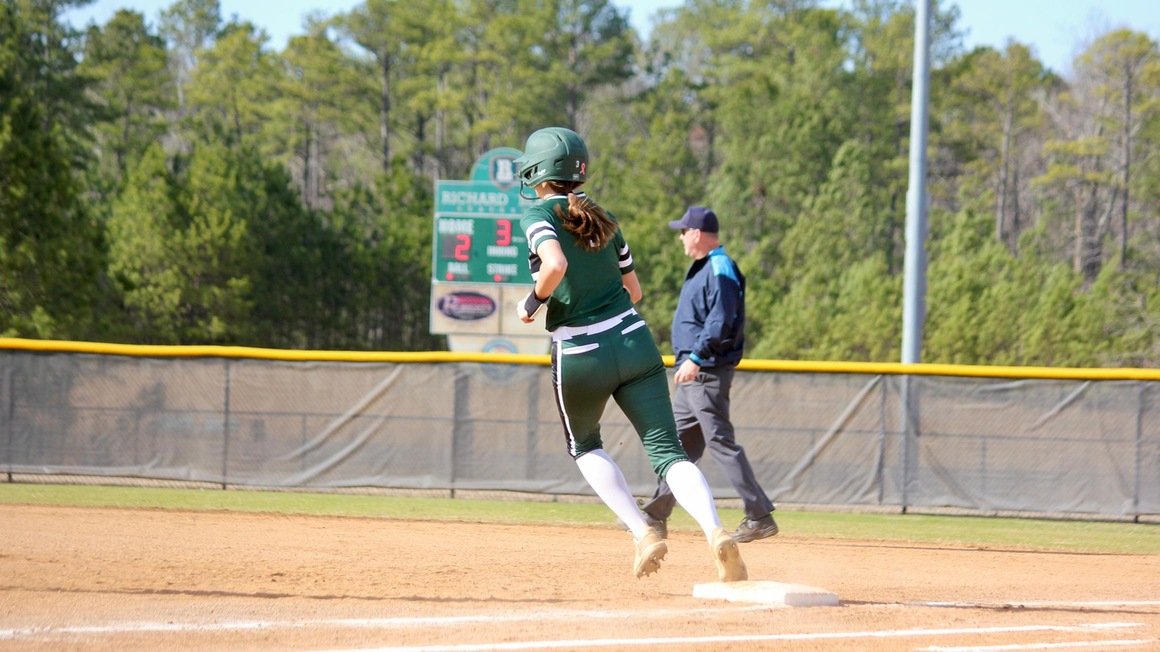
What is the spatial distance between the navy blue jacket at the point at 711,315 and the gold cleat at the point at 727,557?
88.2 inches

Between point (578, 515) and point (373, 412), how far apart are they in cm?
242

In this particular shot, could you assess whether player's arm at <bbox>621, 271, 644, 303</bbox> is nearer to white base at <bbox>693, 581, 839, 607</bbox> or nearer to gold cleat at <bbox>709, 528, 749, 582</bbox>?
gold cleat at <bbox>709, 528, 749, 582</bbox>

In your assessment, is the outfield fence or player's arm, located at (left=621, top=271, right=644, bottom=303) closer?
player's arm, located at (left=621, top=271, right=644, bottom=303)

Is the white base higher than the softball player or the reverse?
the reverse

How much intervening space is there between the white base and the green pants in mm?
616

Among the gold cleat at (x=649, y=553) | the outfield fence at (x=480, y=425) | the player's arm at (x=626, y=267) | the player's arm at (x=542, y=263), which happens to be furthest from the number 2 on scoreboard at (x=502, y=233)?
the gold cleat at (x=649, y=553)

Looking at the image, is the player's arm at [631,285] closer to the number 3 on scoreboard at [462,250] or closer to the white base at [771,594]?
the white base at [771,594]

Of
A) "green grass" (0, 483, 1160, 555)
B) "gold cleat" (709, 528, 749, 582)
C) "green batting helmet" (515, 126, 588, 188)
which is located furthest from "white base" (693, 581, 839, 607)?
"green grass" (0, 483, 1160, 555)

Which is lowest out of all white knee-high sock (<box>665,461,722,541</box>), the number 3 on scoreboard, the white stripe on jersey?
white knee-high sock (<box>665,461,722,541</box>)

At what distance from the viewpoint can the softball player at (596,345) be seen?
511 cm

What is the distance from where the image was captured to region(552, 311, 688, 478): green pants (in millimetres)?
5133

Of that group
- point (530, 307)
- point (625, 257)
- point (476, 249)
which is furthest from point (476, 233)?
point (530, 307)

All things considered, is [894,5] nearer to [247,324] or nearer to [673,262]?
[673,262]

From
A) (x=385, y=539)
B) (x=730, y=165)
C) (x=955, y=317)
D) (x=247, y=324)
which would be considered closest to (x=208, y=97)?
(x=247, y=324)
